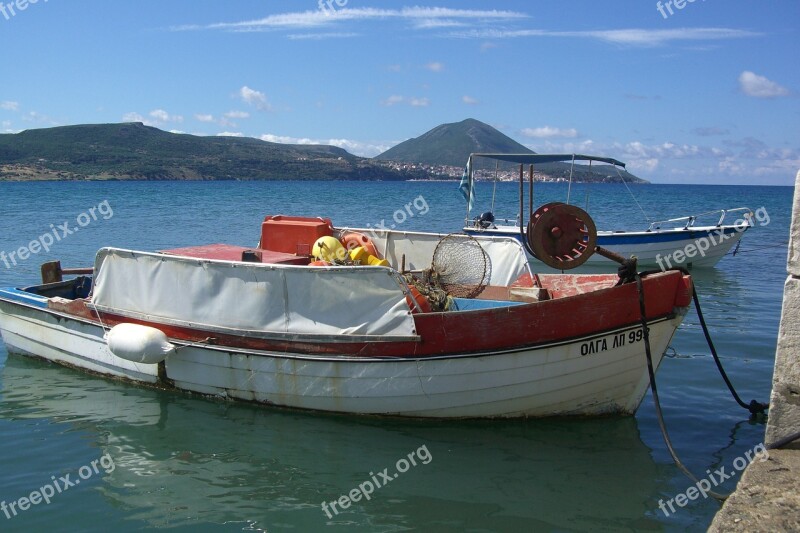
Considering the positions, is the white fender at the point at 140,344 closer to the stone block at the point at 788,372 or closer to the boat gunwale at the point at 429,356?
the boat gunwale at the point at 429,356

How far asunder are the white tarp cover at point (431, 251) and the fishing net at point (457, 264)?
0.15m

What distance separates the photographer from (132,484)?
274 inches

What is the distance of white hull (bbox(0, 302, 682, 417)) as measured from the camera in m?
7.84

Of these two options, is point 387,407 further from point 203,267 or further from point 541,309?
point 203,267

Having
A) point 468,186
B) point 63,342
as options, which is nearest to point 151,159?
point 468,186

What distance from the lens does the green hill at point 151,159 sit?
122 meters

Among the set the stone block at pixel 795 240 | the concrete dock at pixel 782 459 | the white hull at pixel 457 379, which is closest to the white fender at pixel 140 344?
the white hull at pixel 457 379

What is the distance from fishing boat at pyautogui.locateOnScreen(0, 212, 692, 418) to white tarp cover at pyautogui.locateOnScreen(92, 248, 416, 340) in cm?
2

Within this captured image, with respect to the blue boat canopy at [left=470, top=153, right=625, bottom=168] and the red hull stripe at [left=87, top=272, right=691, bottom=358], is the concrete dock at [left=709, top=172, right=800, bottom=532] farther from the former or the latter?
the blue boat canopy at [left=470, top=153, right=625, bottom=168]

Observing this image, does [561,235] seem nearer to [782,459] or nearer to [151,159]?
[782,459]

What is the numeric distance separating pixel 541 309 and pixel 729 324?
841 cm

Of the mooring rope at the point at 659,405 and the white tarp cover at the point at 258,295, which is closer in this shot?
the mooring rope at the point at 659,405

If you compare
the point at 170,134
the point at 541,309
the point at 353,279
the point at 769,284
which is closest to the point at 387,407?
the point at 353,279

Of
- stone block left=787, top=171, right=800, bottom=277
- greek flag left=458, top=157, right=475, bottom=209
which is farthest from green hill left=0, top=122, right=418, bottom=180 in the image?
stone block left=787, top=171, right=800, bottom=277
